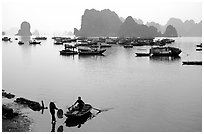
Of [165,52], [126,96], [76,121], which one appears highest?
[165,52]

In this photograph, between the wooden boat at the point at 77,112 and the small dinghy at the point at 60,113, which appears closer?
the wooden boat at the point at 77,112

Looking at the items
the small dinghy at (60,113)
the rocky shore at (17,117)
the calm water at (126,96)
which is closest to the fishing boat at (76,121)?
the calm water at (126,96)

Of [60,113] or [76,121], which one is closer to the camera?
[76,121]

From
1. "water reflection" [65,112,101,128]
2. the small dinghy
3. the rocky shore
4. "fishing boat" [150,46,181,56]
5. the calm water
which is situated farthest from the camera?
"fishing boat" [150,46,181,56]

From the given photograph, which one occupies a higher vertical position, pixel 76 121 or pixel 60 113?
pixel 60 113

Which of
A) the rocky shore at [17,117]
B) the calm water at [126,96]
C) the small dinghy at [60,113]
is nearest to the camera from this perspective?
the rocky shore at [17,117]

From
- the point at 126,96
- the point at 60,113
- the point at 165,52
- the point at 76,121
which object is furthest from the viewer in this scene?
the point at 165,52

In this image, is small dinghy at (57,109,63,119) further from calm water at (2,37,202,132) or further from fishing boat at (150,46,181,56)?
fishing boat at (150,46,181,56)

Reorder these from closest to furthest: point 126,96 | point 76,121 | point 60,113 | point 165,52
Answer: point 76,121, point 60,113, point 126,96, point 165,52

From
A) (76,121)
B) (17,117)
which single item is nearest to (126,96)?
(76,121)

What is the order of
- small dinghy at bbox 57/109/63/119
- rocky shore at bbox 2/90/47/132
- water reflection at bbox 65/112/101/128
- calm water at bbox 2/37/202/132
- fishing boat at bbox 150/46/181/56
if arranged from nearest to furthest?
rocky shore at bbox 2/90/47/132 < water reflection at bbox 65/112/101/128 < calm water at bbox 2/37/202/132 < small dinghy at bbox 57/109/63/119 < fishing boat at bbox 150/46/181/56

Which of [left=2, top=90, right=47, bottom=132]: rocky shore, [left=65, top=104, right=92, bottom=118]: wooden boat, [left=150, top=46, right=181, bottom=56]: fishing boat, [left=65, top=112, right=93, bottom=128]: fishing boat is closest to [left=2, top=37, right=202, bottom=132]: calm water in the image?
[left=65, top=112, right=93, bottom=128]: fishing boat

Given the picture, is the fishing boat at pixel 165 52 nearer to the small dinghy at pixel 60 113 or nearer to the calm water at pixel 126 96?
the calm water at pixel 126 96

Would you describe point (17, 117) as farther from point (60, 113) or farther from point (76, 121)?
point (76, 121)
